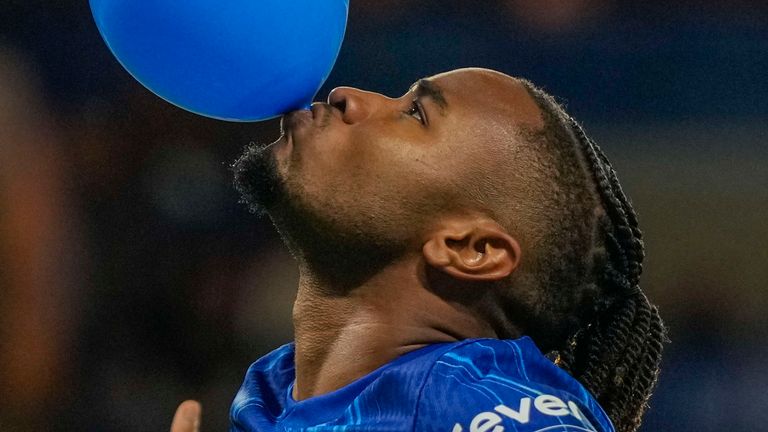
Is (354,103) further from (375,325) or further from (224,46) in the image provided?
(375,325)

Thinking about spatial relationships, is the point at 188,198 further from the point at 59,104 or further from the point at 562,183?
the point at 562,183

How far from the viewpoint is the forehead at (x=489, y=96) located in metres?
1.66

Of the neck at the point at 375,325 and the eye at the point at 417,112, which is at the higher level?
the eye at the point at 417,112

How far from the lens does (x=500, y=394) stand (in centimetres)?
134

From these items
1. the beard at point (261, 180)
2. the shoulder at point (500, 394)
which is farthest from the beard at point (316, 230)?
the shoulder at point (500, 394)

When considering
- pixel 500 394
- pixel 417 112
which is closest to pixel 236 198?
pixel 417 112

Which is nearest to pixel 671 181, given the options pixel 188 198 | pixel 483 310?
pixel 188 198

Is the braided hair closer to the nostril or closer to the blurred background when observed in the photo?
the nostril

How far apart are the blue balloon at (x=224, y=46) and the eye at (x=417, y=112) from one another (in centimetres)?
17

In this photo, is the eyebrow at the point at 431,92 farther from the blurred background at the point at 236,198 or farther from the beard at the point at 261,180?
the blurred background at the point at 236,198

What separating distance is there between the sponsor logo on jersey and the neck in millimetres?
Result: 263

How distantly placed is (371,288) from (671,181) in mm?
2049

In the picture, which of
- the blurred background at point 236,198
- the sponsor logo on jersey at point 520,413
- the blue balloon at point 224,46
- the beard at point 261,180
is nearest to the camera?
the sponsor logo on jersey at point 520,413

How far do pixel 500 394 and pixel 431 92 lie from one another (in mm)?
579
